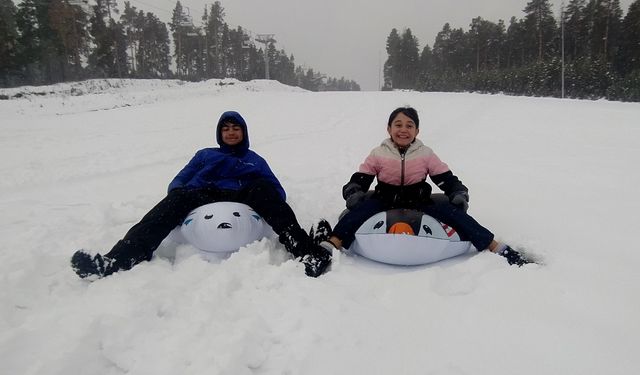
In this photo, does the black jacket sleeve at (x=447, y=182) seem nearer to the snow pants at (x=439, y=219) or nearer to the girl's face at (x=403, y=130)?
the snow pants at (x=439, y=219)

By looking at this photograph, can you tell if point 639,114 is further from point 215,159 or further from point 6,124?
point 6,124

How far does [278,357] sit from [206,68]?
64.1 metres

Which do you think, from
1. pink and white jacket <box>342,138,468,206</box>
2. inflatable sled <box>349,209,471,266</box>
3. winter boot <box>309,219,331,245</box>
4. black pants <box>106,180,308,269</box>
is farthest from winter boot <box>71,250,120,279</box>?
pink and white jacket <box>342,138,468,206</box>

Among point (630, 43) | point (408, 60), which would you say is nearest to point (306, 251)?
point (630, 43)

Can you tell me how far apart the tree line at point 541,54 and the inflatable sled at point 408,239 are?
93.9 ft

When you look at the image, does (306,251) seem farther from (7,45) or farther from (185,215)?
(7,45)

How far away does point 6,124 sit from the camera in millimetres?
11844

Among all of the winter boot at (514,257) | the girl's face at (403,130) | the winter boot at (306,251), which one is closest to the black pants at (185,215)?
the winter boot at (306,251)

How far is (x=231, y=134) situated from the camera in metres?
4.09

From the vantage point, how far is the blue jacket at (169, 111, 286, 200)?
12.6 ft

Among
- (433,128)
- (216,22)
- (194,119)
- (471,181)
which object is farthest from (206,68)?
(471,181)

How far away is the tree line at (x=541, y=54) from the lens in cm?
2902

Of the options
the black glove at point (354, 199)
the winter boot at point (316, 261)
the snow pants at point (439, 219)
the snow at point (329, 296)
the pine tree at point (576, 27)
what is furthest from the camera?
the pine tree at point (576, 27)

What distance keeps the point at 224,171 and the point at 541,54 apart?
45.5m
